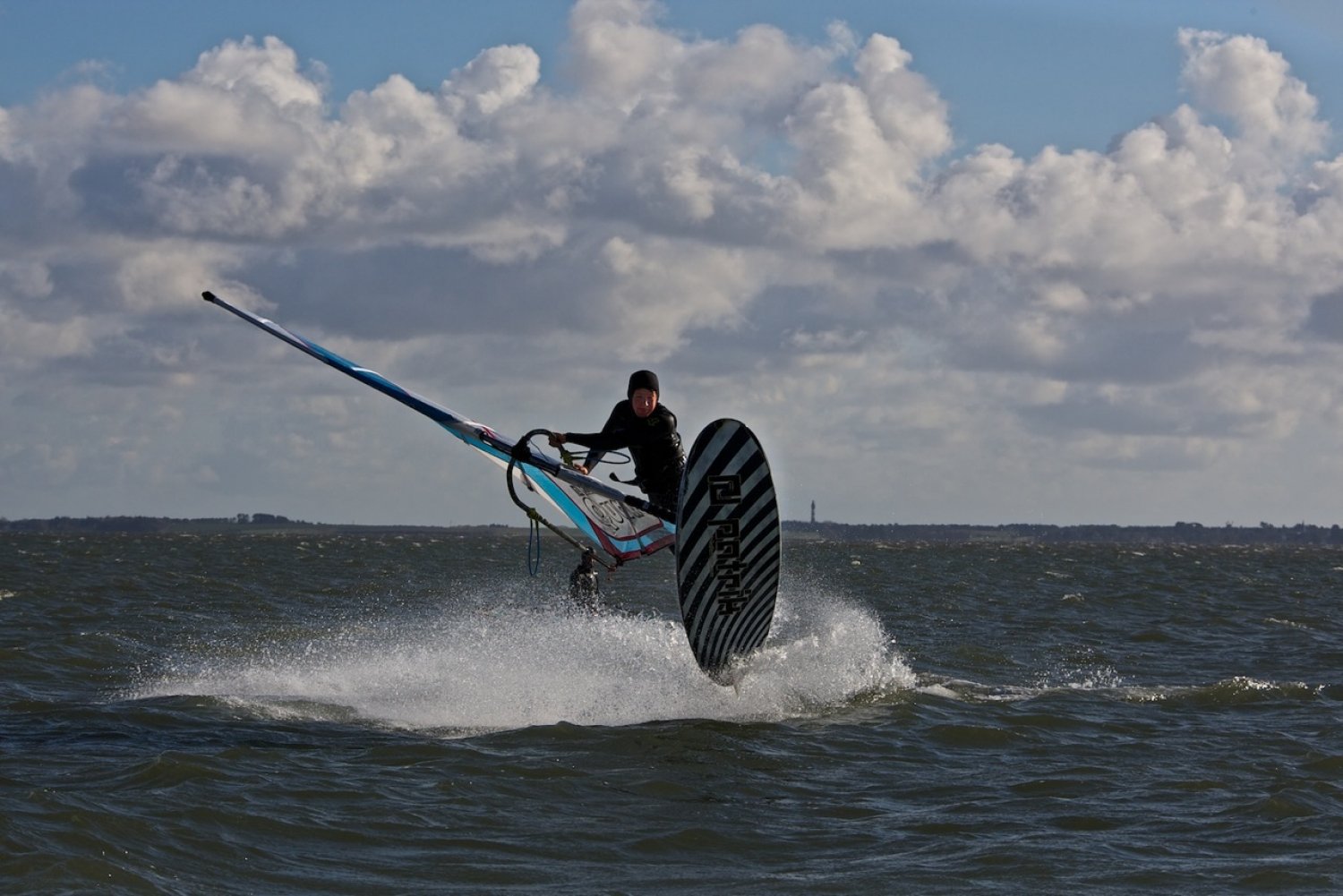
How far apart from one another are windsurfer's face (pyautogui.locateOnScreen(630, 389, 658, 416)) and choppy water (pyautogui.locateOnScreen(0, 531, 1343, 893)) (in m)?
2.62

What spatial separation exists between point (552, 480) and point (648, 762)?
146 inches

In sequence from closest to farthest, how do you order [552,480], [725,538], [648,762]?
[648,762] → [725,538] → [552,480]

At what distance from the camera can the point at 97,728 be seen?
1261 cm

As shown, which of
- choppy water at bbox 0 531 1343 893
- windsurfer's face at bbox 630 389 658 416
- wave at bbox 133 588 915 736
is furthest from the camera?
wave at bbox 133 588 915 736

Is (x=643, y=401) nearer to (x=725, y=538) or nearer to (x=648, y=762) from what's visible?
(x=725, y=538)

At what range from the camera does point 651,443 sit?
1293 centimetres

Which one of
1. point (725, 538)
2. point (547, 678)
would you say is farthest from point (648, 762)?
point (547, 678)

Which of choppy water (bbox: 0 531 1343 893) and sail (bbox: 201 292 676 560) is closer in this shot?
choppy water (bbox: 0 531 1343 893)

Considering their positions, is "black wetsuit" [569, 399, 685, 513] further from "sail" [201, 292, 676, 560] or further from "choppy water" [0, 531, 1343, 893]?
"choppy water" [0, 531, 1343, 893]

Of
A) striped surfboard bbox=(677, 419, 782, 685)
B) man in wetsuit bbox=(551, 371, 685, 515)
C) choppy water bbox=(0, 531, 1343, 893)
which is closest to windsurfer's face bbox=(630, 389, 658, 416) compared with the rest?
man in wetsuit bbox=(551, 371, 685, 515)

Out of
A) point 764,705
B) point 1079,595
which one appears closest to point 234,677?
point 764,705

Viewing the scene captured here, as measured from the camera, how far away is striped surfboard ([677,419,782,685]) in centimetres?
1244

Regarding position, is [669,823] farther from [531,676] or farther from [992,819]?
[531,676]

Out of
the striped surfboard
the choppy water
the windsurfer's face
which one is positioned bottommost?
the choppy water
